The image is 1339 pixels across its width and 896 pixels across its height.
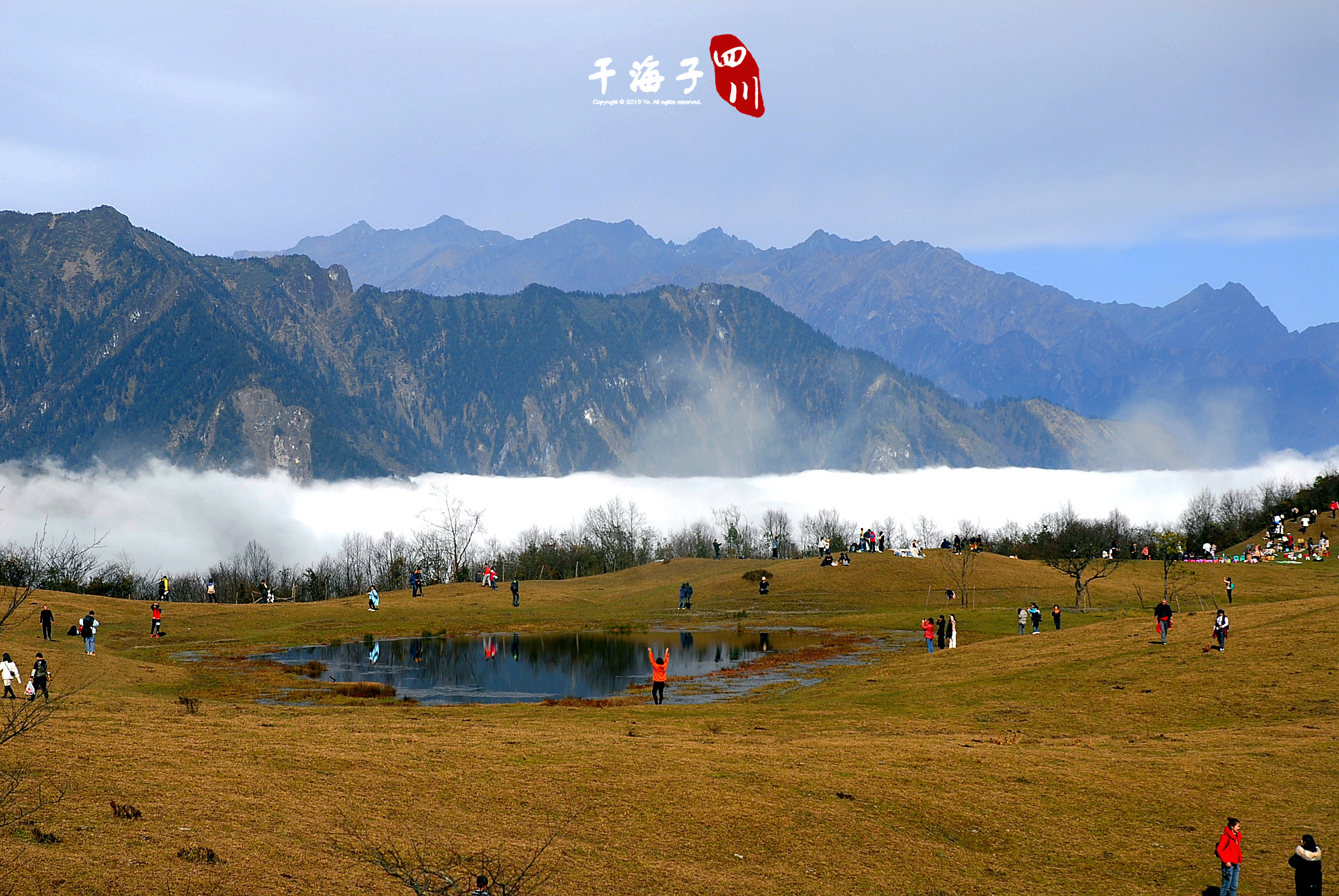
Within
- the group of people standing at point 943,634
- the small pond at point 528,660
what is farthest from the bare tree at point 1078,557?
the small pond at point 528,660

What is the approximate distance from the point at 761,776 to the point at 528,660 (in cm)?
4186

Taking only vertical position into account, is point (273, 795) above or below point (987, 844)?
above

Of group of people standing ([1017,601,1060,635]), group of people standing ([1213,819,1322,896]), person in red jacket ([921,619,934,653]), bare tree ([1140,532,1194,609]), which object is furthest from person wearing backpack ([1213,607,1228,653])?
group of people standing ([1213,819,1322,896])

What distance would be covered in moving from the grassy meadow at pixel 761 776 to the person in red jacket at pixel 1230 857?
3.91 ft

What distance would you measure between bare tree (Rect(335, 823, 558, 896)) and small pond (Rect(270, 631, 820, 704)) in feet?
94.9

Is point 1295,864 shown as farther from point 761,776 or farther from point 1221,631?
point 1221,631

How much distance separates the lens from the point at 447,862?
20984 millimetres

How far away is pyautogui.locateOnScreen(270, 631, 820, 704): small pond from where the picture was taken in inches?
2207

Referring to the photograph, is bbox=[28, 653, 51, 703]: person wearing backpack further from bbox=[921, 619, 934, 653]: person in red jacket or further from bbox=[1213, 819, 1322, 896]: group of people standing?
bbox=[921, 619, 934, 653]: person in red jacket

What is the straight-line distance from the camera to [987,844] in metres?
25.4

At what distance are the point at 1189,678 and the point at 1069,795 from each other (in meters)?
19.9

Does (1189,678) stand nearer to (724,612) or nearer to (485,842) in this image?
(485,842)

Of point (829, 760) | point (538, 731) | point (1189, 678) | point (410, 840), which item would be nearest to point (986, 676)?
point (1189, 678)

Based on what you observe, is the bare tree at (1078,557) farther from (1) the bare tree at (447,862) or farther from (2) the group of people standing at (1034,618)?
(1) the bare tree at (447,862)
